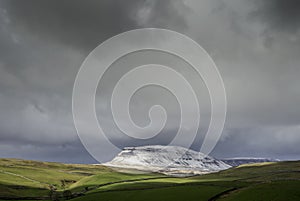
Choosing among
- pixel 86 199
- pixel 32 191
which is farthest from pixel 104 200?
pixel 32 191

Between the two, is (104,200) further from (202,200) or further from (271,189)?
(271,189)

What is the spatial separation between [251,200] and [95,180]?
5458 inches

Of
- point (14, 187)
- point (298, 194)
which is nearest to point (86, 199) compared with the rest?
point (298, 194)

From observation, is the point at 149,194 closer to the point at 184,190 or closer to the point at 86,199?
the point at 184,190

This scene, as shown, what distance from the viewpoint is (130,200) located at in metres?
103

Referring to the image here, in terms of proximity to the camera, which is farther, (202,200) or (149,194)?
(149,194)

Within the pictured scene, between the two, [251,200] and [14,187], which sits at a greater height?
[14,187]

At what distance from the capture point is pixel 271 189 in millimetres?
83562

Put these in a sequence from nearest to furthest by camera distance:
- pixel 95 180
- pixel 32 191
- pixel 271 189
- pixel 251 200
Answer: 1. pixel 251 200
2. pixel 271 189
3. pixel 32 191
4. pixel 95 180

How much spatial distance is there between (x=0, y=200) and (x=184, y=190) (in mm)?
75994

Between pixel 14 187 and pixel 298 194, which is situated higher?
pixel 14 187

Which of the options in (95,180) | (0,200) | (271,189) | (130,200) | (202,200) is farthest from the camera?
(95,180)

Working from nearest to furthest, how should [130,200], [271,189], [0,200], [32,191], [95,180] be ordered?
[271,189]
[130,200]
[0,200]
[32,191]
[95,180]

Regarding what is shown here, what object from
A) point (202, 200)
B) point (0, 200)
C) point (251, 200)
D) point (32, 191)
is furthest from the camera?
point (32, 191)
